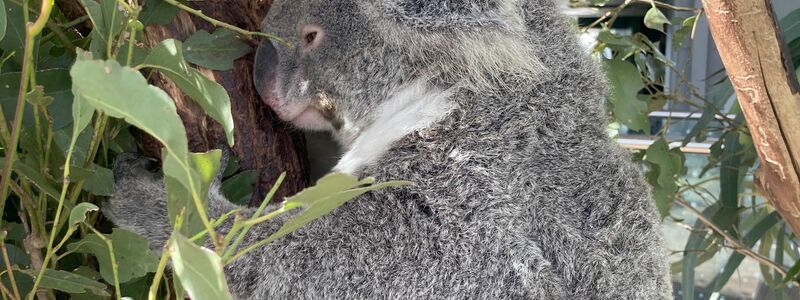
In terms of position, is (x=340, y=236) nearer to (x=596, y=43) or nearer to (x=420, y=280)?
(x=420, y=280)

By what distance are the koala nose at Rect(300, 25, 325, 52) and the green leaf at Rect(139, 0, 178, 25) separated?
377mm

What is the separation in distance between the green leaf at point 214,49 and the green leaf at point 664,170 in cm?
128

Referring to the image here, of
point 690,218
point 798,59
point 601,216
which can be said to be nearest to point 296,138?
point 601,216

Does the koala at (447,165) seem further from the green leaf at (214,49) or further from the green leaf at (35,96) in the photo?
the green leaf at (35,96)

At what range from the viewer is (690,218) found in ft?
14.4

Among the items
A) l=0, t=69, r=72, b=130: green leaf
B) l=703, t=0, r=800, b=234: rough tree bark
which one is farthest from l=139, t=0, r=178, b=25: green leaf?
l=703, t=0, r=800, b=234: rough tree bark

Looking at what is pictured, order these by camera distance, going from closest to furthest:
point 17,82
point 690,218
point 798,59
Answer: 1. point 17,82
2. point 798,59
3. point 690,218

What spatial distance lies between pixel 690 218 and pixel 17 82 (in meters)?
4.03

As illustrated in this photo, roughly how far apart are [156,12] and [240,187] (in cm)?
39

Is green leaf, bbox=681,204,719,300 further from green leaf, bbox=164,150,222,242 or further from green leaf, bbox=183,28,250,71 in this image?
green leaf, bbox=164,150,222,242

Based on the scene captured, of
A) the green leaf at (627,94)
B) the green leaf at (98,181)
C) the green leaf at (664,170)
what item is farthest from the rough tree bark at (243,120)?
the green leaf at (664,170)

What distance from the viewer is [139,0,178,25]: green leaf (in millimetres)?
1189

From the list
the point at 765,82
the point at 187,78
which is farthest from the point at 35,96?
the point at 765,82

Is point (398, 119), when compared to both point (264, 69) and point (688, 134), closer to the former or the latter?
point (264, 69)
